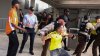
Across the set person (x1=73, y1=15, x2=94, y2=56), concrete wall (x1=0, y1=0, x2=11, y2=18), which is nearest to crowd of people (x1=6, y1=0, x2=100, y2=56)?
person (x1=73, y1=15, x2=94, y2=56)

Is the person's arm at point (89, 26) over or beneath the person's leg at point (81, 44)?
over

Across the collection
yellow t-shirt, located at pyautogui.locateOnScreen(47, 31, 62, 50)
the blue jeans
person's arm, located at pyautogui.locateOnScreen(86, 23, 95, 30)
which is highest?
yellow t-shirt, located at pyautogui.locateOnScreen(47, 31, 62, 50)

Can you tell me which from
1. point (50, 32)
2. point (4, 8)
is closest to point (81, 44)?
point (50, 32)

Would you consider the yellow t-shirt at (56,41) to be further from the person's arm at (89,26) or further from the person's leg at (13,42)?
the person's arm at (89,26)

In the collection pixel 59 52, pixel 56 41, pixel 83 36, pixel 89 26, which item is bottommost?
pixel 83 36

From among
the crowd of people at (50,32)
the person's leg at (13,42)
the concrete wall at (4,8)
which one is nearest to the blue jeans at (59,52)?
the crowd of people at (50,32)

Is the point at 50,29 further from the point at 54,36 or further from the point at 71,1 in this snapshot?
the point at 71,1

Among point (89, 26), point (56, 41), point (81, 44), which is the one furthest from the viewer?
point (89, 26)

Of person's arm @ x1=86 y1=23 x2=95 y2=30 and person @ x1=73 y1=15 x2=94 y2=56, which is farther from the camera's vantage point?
person's arm @ x1=86 y1=23 x2=95 y2=30

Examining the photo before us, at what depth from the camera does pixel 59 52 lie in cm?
733

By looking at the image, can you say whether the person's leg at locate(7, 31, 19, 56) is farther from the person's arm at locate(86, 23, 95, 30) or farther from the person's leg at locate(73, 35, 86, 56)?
the person's arm at locate(86, 23, 95, 30)

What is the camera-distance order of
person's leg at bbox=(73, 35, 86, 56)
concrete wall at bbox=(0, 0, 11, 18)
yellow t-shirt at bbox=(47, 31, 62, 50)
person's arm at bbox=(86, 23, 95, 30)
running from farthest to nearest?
1. concrete wall at bbox=(0, 0, 11, 18)
2. person's arm at bbox=(86, 23, 95, 30)
3. person's leg at bbox=(73, 35, 86, 56)
4. yellow t-shirt at bbox=(47, 31, 62, 50)

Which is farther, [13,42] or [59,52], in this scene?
[13,42]

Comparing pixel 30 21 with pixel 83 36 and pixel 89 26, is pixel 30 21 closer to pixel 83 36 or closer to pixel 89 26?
pixel 83 36
